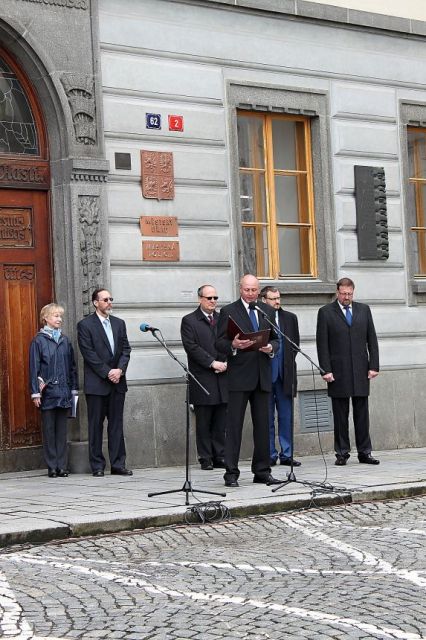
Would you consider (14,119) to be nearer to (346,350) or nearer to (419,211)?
(346,350)

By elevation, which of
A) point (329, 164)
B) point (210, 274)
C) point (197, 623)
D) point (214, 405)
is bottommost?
point (197, 623)

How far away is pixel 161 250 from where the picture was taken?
14898mm

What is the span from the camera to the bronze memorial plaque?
14.1 m

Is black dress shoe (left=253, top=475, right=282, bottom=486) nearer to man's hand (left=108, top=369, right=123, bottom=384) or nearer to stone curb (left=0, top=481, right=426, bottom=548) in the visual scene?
stone curb (left=0, top=481, right=426, bottom=548)

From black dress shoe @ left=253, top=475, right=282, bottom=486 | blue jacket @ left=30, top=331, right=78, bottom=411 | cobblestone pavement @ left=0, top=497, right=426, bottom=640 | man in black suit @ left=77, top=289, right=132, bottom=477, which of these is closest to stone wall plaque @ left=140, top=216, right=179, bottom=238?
man in black suit @ left=77, top=289, right=132, bottom=477

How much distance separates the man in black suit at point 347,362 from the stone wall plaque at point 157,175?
7.44 feet

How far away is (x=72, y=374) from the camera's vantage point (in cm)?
1382

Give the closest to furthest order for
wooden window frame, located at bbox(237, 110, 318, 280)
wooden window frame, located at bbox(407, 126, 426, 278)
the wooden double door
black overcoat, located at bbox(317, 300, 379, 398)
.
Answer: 1. the wooden double door
2. black overcoat, located at bbox(317, 300, 379, 398)
3. wooden window frame, located at bbox(237, 110, 318, 280)
4. wooden window frame, located at bbox(407, 126, 426, 278)

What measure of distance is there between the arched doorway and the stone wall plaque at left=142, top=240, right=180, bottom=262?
1.12 meters

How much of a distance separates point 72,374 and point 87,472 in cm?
107

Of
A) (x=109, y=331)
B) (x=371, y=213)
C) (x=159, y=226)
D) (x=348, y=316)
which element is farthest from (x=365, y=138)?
(x=109, y=331)

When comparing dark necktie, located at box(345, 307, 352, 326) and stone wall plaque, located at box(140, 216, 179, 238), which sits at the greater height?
stone wall plaque, located at box(140, 216, 179, 238)

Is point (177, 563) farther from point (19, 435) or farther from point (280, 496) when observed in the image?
point (19, 435)

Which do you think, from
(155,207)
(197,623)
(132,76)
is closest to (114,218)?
(155,207)
